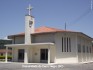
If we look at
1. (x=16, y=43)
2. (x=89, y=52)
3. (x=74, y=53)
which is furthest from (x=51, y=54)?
(x=89, y=52)

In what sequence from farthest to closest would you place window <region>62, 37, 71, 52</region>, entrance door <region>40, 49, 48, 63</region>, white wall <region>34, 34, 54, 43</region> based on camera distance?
entrance door <region>40, 49, 48, 63</region> < window <region>62, 37, 71, 52</region> < white wall <region>34, 34, 54, 43</region>

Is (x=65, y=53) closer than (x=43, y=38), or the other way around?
(x=65, y=53)

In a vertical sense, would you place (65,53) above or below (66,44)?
below

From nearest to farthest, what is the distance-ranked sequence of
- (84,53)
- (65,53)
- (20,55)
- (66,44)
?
(65,53)
(66,44)
(20,55)
(84,53)

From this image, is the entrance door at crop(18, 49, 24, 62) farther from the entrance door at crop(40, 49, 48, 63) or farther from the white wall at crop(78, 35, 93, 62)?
the white wall at crop(78, 35, 93, 62)

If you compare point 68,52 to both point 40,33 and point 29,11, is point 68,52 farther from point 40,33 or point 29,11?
point 29,11

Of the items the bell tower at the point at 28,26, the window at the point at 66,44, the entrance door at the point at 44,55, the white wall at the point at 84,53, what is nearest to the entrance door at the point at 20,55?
the bell tower at the point at 28,26

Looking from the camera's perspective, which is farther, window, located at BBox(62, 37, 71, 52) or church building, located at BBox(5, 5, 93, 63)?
window, located at BBox(62, 37, 71, 52)

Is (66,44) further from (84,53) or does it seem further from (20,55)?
(20,55)

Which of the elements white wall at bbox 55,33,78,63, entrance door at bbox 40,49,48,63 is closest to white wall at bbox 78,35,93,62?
white wall at bbox 55,33,78,63

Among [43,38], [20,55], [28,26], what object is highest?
[28,26]

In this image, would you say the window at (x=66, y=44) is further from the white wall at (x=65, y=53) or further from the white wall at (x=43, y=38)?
the white wall at (x=43, y=38)

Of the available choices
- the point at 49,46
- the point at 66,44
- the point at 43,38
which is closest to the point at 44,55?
the point at 43,38

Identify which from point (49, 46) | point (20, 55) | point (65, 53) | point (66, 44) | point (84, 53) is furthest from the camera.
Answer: point (84, 53)
